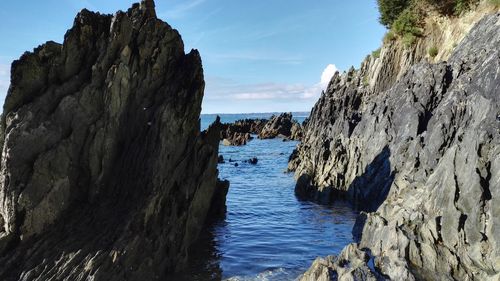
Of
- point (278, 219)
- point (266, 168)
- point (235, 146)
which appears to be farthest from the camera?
point (235, 146)

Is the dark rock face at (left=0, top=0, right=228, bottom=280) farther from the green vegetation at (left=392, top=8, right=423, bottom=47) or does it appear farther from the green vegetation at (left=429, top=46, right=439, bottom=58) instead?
the green vegetation at (left=392, top=8, right=423, bottom=47)

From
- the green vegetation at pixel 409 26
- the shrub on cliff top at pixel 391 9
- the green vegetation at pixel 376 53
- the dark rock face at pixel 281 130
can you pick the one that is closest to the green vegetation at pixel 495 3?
the green vegetation at pixel 409 26

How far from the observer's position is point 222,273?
19016mm

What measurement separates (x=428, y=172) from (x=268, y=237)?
9.43 meters

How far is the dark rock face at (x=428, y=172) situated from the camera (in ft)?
47.9

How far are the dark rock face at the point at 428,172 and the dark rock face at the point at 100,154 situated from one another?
7.11 m

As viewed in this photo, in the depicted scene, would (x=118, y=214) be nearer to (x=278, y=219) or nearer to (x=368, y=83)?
(x=278, y=219)

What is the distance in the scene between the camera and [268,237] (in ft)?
82.8

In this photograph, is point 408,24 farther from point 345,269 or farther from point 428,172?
point 345,269

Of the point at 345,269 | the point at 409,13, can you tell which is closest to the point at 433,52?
the point at 409,13

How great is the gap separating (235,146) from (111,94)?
2867 inches

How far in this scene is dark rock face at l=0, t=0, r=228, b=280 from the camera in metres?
14.8

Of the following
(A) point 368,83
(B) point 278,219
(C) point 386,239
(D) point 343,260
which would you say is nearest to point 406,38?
(A) point 368,83

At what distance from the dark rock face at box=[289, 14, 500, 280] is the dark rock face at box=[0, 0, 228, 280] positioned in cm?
711
